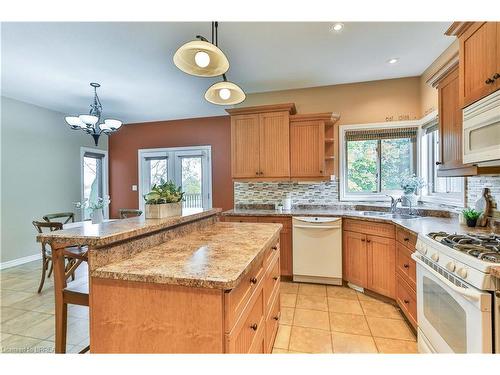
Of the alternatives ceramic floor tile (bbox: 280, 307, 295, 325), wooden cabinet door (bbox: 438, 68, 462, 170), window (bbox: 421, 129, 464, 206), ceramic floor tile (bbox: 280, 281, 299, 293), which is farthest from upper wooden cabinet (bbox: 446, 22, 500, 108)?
ceramic floor tile (bbox: 280, 281, 299, 293)

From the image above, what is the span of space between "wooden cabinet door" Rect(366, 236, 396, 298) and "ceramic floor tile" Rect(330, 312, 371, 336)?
1.47ft

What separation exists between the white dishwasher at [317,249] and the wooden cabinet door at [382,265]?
372 millimetres

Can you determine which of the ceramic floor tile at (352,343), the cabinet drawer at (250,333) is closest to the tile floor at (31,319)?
the cabinet drawer at (250,333)

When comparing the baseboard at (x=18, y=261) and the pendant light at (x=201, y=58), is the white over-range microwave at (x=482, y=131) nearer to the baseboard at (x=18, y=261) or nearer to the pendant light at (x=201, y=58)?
the pendant light at (x=201, y=58)

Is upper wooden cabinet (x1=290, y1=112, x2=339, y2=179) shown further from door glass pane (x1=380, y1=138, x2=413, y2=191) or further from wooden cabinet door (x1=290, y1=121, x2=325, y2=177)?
door glass pane (x1=380, y1=138, x2=413, y2=191)

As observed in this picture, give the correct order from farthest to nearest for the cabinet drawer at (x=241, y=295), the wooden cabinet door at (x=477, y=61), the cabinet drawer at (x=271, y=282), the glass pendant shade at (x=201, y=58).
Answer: the cabinet drawer at (x=271, y=282), the wooden cabinet door at (x=477, y=61), the glass pendant shade at (x=201, y=58), the cabinet drawer at (x=241, y=295)

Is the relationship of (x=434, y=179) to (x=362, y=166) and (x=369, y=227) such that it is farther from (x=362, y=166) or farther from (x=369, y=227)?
(x=369, y=227)

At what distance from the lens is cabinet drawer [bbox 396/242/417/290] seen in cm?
202

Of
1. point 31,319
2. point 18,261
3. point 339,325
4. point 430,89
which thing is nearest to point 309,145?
point 430,89

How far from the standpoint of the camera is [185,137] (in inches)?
206

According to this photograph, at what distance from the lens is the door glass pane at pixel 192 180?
520 cm

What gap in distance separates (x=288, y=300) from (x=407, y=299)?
3.72ft
